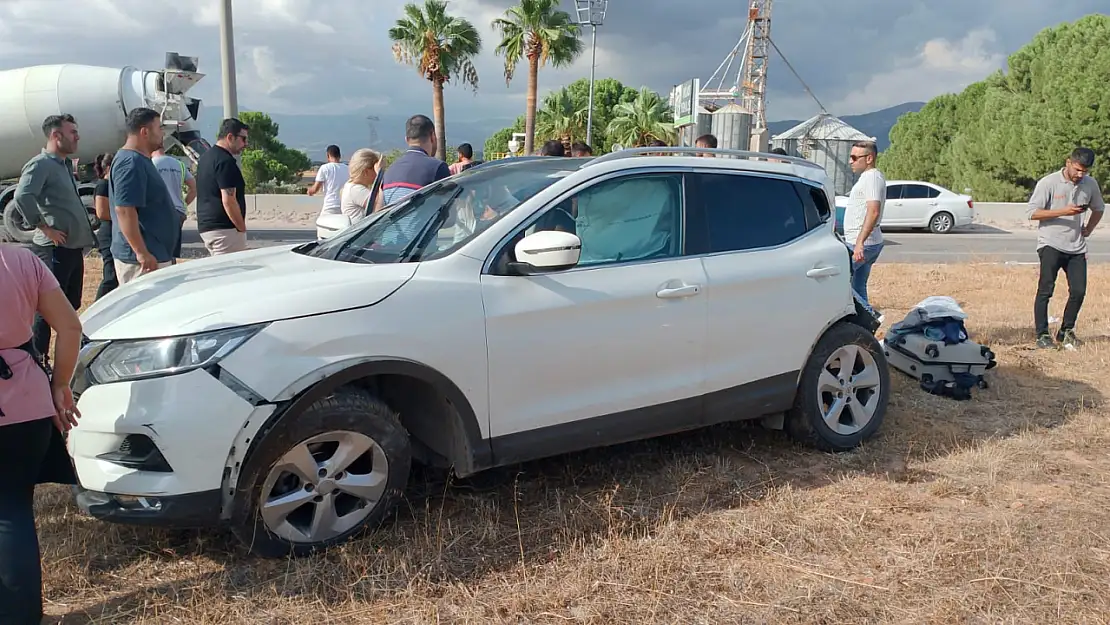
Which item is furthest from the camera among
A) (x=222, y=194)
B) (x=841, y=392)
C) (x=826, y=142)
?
(x=826, y=142)

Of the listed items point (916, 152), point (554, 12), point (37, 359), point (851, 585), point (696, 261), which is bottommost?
point (851, 585)

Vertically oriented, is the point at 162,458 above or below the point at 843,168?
below

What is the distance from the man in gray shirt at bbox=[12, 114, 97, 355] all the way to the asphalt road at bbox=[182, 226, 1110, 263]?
808 centimetres

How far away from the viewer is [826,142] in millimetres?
35750

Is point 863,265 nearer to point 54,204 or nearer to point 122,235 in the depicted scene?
point 122,235

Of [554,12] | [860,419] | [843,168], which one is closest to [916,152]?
[843,168]

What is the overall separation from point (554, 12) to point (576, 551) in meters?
31.5

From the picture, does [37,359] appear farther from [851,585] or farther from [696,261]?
[851,585]

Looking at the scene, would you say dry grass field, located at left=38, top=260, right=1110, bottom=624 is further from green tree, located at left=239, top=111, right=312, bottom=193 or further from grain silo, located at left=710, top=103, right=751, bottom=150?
green tree, located at left=239, top=111, right=312, bottom=193

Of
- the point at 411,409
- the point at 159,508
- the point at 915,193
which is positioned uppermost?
the point at 915,193

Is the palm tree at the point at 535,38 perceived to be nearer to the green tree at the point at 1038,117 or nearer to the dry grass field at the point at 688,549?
the green tree at the point at 1038,117

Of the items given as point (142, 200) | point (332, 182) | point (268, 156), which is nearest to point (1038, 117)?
point (332, 182)

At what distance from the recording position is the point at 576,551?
3.32m

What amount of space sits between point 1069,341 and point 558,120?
45.2m
